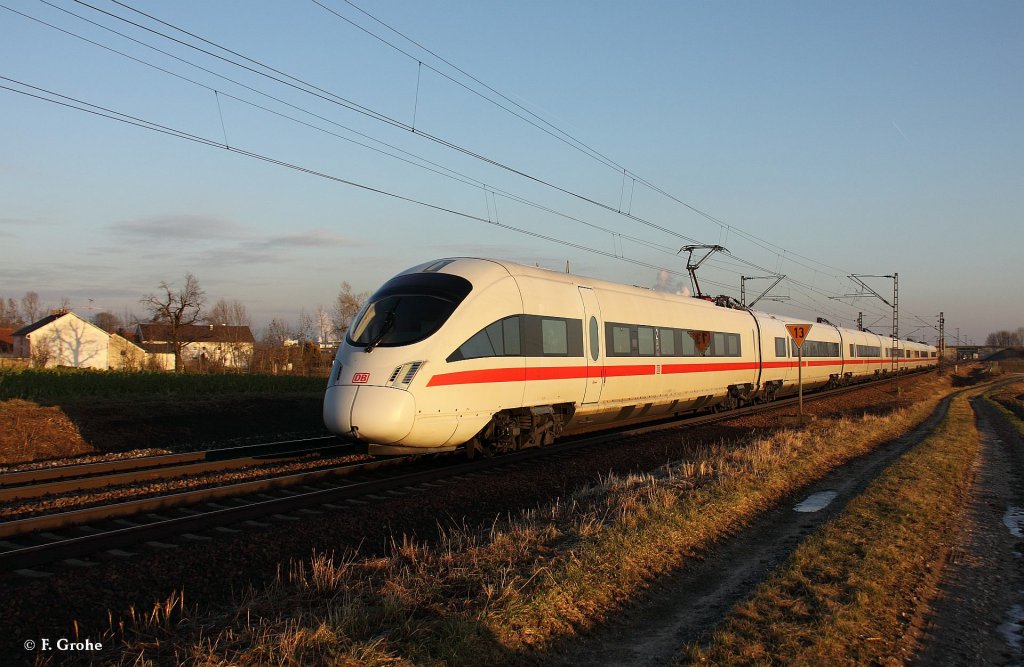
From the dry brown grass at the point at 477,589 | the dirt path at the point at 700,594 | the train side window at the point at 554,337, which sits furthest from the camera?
the train side window at the point at 554,337

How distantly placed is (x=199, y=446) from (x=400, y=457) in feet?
21.2

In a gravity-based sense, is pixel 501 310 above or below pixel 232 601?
above

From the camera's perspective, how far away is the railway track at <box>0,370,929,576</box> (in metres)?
7.37

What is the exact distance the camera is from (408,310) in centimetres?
1235

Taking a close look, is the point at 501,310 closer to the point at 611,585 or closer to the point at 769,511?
the point at 769,511

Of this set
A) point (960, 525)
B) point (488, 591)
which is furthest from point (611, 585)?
point (960, 525)

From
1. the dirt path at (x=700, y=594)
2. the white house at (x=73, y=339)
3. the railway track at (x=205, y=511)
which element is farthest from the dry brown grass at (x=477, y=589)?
the white house at (x=73, y=339)

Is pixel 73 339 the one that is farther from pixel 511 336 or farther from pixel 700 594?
pixel 700 594

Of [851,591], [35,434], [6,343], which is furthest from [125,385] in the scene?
[6,343]

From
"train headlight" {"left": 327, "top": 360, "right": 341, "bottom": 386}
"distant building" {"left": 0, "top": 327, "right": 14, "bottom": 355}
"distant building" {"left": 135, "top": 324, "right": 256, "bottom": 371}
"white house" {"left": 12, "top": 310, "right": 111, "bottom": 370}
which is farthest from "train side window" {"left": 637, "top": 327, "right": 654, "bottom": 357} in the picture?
"distant building" {"left": 0, "top": 327, "right": 14, "bottom": 355}

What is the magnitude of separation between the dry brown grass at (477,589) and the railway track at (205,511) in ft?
5.84

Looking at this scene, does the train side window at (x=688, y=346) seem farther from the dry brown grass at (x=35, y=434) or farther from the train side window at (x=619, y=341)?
the dry brown grass at (x=35, y=434)

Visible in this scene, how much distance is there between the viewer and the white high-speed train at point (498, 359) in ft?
37.5

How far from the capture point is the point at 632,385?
16938 millimetres
